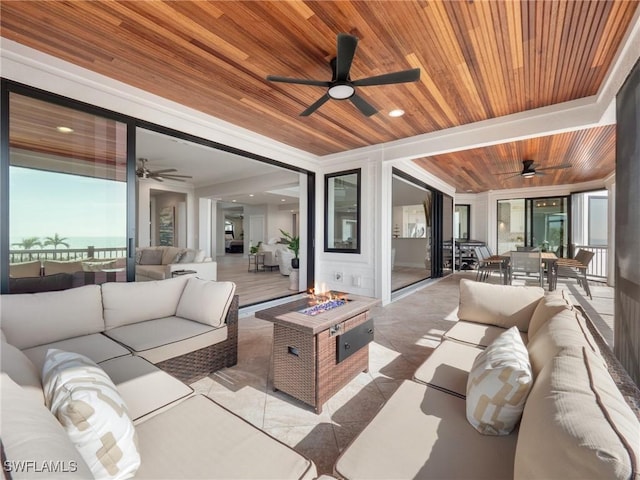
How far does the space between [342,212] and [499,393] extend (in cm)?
417

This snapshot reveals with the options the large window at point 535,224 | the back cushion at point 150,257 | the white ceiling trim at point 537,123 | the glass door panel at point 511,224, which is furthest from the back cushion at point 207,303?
the glass door panel at point 511,224

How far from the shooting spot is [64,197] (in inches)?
105

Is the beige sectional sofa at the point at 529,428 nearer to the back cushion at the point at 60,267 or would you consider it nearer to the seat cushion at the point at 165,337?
the seat cushion at the point at 165,337

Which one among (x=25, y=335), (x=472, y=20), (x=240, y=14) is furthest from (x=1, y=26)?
(x=472, y=20)

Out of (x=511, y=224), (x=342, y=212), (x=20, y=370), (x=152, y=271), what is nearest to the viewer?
(x=20, y=370)

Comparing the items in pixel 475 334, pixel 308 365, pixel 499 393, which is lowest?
pixel 308 365

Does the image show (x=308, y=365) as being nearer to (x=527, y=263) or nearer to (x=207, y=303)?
(x=207, y=303)

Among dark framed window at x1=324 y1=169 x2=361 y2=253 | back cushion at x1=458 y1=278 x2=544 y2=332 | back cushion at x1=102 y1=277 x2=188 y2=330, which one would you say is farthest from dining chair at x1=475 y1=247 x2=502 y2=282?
back cushion at x1=102 y1=277 x2=188 y2=330

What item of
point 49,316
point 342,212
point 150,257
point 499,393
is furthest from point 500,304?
point 150,257

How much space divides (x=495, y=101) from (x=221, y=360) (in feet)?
12.3

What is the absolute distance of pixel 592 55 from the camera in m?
2.24

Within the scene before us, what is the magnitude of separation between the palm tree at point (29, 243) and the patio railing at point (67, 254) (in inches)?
1.3

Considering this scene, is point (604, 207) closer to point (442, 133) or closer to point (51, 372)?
point (442, 133)

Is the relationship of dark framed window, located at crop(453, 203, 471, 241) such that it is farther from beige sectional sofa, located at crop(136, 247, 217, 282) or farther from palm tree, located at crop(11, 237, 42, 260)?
palm tree, located at crop(11, 237, 42, 260)
